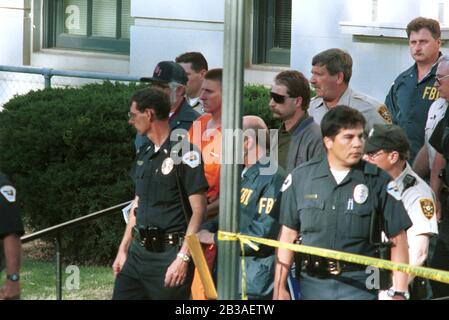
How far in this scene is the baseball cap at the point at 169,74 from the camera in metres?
8.05

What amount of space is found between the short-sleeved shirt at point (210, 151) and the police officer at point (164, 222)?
243 millimetres

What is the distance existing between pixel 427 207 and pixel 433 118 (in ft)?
4.65

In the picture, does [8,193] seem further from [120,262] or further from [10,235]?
[120,262]

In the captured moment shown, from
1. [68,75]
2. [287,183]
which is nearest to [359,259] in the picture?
[287,183]

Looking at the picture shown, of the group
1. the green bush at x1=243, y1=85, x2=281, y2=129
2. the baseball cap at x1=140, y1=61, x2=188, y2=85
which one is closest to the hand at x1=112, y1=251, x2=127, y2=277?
the baseball cap at x1=140, y1=61, x2=188, y2=85

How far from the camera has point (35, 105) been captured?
1096 centimetres

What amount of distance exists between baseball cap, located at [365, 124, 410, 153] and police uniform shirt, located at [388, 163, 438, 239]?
15 cm

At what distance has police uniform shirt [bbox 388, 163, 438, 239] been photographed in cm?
657

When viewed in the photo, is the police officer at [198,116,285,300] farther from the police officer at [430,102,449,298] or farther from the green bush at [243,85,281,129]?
the green bush at [243,85,281,129]

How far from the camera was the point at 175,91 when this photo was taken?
7.95m

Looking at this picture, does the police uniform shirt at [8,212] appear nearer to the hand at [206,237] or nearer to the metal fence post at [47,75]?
the hand at [206,237]
